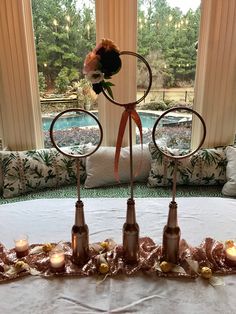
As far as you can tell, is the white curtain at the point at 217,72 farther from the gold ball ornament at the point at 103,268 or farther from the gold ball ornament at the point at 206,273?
the gold ball ornament at the point at 103,268

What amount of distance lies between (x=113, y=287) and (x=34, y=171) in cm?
132

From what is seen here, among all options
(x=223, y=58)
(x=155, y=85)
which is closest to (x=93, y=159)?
(x=155, y=85)

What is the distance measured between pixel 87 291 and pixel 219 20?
78.3 inches

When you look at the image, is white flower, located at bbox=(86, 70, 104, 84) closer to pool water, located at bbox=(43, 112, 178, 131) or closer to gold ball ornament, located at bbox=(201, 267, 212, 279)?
→ gold ball ornament, located at bbox=(201, 267, 212, 279)

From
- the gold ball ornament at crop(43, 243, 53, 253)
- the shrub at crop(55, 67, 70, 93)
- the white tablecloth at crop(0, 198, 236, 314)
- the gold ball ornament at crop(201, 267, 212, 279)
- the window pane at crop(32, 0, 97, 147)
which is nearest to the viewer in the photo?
the white tablecloth at crop(0, 198, 236, 314)

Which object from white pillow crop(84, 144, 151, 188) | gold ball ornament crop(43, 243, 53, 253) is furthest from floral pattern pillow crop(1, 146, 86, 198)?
gold ball ornament crop(43, 243, 53, 253)

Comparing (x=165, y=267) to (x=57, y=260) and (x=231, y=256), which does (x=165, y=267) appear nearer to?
(x=231, y=256)

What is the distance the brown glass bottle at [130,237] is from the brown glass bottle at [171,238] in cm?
9

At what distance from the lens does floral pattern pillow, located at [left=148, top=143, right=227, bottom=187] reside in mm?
2066

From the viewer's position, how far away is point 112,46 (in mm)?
Answer: 818

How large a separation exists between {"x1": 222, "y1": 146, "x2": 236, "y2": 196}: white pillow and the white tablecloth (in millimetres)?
793

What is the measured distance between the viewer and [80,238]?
0.94 meters

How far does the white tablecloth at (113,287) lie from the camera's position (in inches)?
31.5

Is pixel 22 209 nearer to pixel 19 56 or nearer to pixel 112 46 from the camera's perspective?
pixel 112 46
